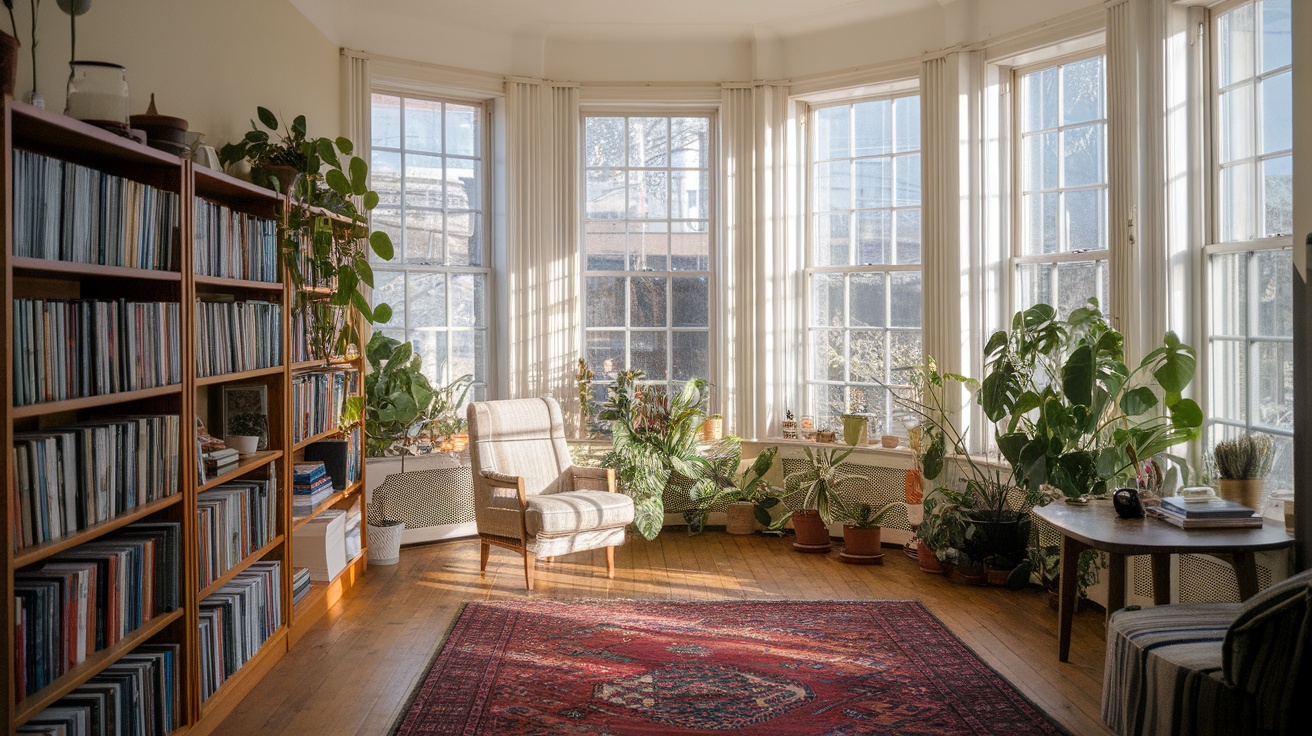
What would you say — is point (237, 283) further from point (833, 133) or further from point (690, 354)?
point (833, 133)

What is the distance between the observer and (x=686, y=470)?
6395 millimetres

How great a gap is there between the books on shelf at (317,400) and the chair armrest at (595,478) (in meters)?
1.39

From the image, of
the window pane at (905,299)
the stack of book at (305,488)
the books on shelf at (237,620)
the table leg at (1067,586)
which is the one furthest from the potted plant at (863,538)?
the books on shelf at (237,620)

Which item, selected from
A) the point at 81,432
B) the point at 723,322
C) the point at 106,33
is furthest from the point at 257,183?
the point at 723,322

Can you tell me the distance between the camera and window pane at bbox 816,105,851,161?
6.62m

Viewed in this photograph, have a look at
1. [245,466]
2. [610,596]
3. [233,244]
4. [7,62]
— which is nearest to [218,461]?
[245,466]

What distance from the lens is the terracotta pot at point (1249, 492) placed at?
3.84 m

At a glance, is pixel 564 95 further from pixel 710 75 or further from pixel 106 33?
pixel 106 33

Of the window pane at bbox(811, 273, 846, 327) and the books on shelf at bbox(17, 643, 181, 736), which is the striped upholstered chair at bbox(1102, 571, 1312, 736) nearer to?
the books on shelf at bbox(17, 643, 181, 736)

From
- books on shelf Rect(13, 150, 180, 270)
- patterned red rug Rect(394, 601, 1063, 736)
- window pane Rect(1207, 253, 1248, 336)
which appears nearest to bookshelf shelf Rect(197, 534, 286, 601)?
patterned red rug Rect(394, 601, 1063, 736)

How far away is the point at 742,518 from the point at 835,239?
191cm

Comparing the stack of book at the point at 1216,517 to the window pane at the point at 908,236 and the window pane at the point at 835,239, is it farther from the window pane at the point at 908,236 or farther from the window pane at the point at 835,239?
the window pane at the point at 835,239

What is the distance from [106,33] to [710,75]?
4056 millimetres

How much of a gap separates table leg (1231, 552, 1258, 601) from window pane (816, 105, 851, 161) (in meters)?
3.72
